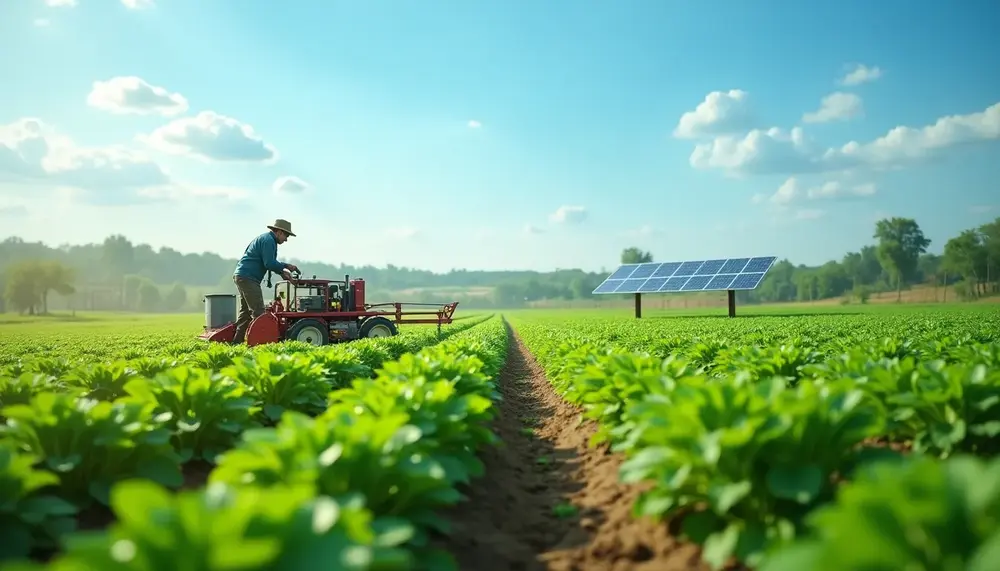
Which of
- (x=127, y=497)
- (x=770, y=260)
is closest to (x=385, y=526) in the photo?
(x=127, y=497)

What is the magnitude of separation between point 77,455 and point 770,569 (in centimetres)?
436

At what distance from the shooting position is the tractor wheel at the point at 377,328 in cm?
1789

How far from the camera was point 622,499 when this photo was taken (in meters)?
4.42

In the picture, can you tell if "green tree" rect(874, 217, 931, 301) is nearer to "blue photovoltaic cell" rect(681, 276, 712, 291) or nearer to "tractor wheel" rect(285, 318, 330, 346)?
"blue photovoltaic cell" rect(681, 276, 712, 291)

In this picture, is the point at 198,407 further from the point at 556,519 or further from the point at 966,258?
the point at 966,258

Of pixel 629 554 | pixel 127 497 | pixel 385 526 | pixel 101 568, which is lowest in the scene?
pixel 629 554

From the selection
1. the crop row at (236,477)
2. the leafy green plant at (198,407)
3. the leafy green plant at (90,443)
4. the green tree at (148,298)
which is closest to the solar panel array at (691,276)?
the crop row at (236,477)

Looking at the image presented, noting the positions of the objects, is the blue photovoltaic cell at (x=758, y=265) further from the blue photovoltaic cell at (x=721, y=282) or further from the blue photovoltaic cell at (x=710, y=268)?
the blue photovoltaic cell at (x=710, y=268)

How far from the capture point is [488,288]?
196000mm

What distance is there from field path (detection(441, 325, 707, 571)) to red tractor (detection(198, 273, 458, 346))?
10.4 m

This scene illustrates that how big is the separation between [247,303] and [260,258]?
186 cm

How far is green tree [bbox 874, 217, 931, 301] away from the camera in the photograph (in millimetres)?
94250

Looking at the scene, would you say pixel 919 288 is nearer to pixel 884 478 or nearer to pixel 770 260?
Answer: pixel 770 260

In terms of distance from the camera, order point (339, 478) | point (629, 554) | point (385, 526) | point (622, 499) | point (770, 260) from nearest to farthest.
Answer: point (385, 526), point (339, 478), point (629, 554), point (622, 499), point (770, 260)
